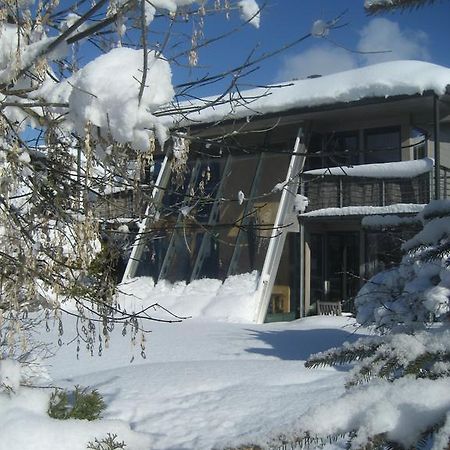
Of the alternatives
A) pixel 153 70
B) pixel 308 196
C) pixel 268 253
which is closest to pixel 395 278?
pixel 153 70

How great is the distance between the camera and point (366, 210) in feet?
55.2

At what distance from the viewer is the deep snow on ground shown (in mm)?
6133

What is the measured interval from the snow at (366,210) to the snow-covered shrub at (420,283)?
24.8 ft

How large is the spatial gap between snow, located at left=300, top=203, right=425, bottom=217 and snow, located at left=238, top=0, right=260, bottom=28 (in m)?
13.0

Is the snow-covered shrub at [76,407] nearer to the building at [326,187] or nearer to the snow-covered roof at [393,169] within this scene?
the building at [326,187]

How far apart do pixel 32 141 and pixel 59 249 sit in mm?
745

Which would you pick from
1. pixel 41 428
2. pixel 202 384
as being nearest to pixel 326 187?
pixel 202 384

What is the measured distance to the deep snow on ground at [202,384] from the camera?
6.13m

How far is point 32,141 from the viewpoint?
4008 millimetres

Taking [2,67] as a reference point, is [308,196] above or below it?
above

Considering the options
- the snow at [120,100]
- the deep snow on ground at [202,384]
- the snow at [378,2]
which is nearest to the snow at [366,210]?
the deep snow on ground at [202,384]

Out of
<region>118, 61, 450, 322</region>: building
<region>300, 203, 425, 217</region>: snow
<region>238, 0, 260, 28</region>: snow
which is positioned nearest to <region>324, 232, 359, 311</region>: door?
<region>118, 61, 450, 322</region>: building

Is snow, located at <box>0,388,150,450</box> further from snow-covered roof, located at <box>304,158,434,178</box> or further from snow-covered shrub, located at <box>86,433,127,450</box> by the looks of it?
snow-covered roof, located at <box>304,158,434,178</box>

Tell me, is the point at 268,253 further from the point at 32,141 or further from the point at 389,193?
the point at 32,141
